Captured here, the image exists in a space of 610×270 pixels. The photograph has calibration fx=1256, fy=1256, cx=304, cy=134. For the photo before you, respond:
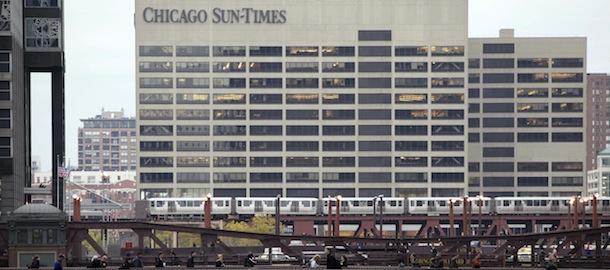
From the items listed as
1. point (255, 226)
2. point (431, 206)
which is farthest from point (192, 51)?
point (431, 206)

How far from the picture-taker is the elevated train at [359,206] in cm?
16738

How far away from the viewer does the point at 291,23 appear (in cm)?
19975

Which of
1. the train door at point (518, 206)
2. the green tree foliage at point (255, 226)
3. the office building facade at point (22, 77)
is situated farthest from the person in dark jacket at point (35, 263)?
the train door at point (518, 206)

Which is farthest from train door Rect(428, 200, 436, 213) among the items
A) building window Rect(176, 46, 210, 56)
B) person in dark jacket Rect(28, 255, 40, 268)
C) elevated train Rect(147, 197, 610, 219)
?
person in dark jacket Rect(28, 255, 40, 268)

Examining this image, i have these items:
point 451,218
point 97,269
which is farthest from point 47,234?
point 451,218

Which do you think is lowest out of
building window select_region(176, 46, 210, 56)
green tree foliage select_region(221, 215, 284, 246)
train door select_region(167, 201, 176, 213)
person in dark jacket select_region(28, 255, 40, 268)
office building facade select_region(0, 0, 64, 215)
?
green tree foliage select_region(221, 215, 284, 246)

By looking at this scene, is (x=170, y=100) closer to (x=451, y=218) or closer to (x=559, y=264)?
(x=451, y=218)

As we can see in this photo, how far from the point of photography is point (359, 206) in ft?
557

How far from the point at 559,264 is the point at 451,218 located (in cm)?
8450

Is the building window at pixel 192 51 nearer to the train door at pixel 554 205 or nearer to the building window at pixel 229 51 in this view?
the building window at pixel 229 51

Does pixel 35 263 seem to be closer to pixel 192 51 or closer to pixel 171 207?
pixel 171 207

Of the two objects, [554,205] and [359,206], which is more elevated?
[554,205]

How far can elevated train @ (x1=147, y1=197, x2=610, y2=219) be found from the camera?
16738 centimetres

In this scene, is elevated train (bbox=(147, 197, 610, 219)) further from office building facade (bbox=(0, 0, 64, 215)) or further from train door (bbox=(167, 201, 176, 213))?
office building facade (bbox=(0, 0, 64, 215))
